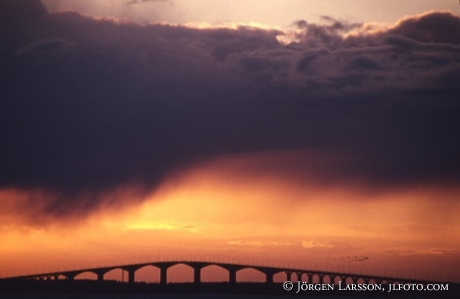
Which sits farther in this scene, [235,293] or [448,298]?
[235,293]

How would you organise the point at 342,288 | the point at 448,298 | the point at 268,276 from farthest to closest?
the point at 268,276 → the point at 342,288 → the point at 448,298

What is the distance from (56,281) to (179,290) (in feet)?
52.8

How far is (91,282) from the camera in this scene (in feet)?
524

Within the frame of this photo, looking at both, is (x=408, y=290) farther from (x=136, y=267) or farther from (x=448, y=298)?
Result: (x=136, y=267)

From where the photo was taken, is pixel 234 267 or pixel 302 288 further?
pixel 234 267

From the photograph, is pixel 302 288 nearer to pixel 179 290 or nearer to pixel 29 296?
pixel 179 290

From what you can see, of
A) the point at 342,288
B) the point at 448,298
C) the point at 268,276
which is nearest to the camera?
the point at 448,298

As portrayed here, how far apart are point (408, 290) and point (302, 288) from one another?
12.9m

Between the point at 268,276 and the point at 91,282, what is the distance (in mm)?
23466

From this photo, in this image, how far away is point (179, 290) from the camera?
159 meters

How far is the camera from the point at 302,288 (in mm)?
150000

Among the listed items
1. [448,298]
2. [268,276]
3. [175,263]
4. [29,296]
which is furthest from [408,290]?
[29,296]

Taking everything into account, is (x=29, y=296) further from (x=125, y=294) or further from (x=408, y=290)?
(x=408, y=290)

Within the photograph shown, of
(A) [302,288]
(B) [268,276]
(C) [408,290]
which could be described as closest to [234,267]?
(B) [268,276]
